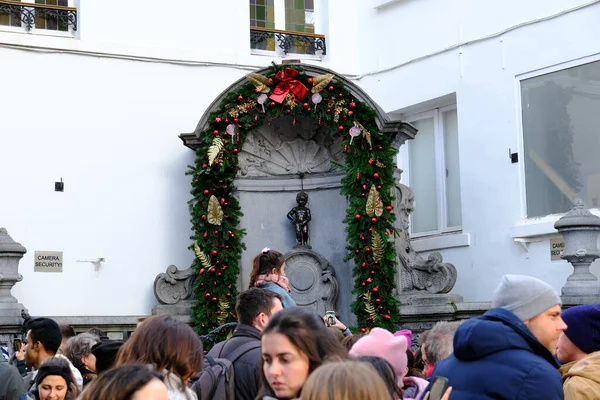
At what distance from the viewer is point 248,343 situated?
5.84 meters

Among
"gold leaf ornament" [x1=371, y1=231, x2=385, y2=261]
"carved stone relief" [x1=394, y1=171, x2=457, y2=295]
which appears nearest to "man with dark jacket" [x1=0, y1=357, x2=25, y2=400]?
"gold leaf ornament" [x1=371, y1=231, x2=385, y2=261]

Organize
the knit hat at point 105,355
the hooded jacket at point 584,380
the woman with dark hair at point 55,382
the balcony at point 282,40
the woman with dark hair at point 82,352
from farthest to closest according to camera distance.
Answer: the balcony at point 282,40, the woman with dark hair at point 82,352, the woman with dark hair at point 55,382, the knit hat at point 105,355, the hooded jacket at point 584,380

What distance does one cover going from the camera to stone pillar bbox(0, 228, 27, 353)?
11859 mm

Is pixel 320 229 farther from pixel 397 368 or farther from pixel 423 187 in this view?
pixel 397 368

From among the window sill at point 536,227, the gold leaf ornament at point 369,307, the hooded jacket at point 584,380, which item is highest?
the window sill at point 536,227

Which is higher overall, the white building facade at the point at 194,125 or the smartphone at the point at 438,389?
the white building facade at the point at 194,125

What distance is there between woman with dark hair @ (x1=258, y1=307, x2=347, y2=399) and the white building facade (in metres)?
8.57

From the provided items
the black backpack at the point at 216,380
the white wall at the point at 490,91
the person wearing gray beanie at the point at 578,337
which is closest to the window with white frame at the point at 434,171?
the white wall at the point at 490,91

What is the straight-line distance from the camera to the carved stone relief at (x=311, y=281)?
13.4m

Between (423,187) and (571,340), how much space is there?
31.9ft

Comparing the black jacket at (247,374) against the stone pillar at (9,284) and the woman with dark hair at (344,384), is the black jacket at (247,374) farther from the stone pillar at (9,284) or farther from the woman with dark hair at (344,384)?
the stone pillar at (9,284)

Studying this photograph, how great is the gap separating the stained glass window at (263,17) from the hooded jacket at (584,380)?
10759mm

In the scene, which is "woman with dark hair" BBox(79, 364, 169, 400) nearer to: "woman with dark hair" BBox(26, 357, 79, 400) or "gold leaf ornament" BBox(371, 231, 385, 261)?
"woman with dark hair" BBox(26, 357, 79, 400)

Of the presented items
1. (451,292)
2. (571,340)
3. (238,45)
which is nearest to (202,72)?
(238,45)
